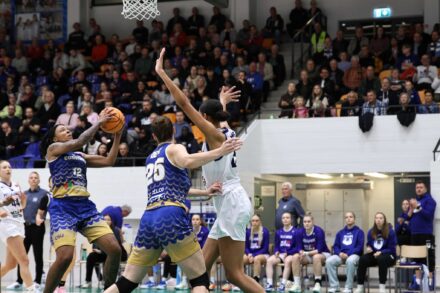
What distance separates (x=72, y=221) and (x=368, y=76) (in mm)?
11608

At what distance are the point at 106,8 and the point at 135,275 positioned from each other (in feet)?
63.2

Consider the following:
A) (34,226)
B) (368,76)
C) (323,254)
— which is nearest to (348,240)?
(323,254)

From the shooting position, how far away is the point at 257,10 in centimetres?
2464

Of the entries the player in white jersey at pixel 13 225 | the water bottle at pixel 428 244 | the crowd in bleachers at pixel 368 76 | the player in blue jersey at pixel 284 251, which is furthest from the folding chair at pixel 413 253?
the player in white jersey at pixel 13 225

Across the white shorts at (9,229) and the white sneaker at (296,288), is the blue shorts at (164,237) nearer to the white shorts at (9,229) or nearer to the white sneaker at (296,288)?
the white shorts at (9,229)

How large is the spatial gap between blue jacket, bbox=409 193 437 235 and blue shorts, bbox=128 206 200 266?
9.21m

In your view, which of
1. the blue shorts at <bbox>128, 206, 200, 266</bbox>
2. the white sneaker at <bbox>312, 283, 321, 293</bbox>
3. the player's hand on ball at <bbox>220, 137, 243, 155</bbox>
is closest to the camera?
the player's hand on ball at <bbox>220, 137, 243, 155</bbox>

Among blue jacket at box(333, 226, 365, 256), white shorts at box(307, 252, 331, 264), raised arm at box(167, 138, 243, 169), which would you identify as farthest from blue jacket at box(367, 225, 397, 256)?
raised arm at box(167, 138, 243, 169)

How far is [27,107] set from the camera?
74.1 feet

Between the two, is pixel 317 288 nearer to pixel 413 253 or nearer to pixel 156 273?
pixel 413 253

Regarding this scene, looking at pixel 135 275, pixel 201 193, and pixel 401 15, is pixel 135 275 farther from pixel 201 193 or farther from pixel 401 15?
pixel 401 15

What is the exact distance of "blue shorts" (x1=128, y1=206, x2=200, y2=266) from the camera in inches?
307

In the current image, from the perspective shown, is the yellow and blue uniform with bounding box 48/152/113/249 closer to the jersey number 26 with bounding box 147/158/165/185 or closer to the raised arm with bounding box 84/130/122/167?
the raised arm with bounding box 84/130/122/167

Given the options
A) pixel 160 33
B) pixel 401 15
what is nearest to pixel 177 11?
pixel 160 33
